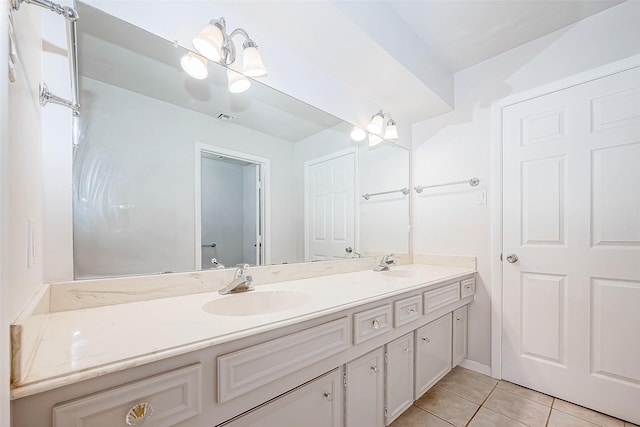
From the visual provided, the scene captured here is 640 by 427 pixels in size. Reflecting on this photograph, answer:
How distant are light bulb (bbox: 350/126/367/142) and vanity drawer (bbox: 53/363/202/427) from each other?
1.75m

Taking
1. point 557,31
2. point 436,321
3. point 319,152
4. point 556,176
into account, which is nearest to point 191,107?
point 319,152

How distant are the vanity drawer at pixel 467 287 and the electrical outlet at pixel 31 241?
2172 millimetres

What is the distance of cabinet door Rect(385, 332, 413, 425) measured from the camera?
1349 mm

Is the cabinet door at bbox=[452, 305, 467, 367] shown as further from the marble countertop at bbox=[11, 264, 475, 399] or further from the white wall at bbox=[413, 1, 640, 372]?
the marble countertop at bbox=[11, 264, 475, 399]

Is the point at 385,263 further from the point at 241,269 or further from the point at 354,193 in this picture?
the point at 241,269

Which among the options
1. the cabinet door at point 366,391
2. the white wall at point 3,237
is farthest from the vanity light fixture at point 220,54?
the cabinet door at point 366,391

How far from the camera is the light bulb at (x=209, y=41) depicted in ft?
3.74

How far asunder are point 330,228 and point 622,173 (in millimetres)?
1711

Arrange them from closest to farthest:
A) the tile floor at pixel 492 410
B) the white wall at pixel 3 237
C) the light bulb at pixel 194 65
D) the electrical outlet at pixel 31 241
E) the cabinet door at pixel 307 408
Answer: the white wall at pixel 3 237 → the electrical outlet at pixel 31 241 → the cabinet door at pixel 307 408 → the light bulb at pixel 194 65 → the tile floor at pixel 492 410

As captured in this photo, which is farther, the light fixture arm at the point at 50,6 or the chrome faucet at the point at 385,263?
the chrome faucet at the point at 385,263

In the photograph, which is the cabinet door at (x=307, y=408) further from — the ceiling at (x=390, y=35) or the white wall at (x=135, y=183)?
the ceiling at (x=390, y=35)

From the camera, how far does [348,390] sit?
3.76 ft

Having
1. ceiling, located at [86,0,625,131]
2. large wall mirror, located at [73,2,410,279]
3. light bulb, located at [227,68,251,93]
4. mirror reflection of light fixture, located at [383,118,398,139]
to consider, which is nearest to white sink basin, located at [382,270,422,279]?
large wall mirror, located at [73,2,410,279]

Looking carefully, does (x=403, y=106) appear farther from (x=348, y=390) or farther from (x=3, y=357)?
(x=3, y=357)
